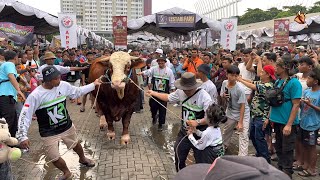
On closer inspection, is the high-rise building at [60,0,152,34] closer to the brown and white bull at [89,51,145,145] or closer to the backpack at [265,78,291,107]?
the brown and white bull at [89,51,145,145]

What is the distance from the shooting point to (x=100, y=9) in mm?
123875

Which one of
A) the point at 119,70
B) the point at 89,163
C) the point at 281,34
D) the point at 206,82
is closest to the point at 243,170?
the point at 89,163

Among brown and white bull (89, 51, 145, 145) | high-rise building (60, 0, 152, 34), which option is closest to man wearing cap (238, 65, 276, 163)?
brown and white bull (89, 51, 145, 145)

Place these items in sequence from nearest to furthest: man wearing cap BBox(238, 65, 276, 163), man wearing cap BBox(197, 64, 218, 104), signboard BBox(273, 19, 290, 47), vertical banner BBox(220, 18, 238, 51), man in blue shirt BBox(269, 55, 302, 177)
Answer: man in blue shirt BBox(269, 55, 302, 177) < man wearing cap BBox(238, 65, 276, 163) < man wearing cap BBox(197, 64, 218, 104) < signboard BBox(273, 19, 290, 47) < vertical banner BBox(220, 18, 238, 51)

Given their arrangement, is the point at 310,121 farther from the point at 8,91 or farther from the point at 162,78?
the point at 8,91

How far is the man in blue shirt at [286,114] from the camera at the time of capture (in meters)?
4.16

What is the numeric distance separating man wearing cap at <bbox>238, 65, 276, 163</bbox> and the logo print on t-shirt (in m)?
2.61

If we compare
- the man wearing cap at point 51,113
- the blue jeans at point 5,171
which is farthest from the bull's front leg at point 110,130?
the blue jeans at point 5,171

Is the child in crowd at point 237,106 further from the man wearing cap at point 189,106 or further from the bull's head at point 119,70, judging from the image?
the bull's head at point 119,70

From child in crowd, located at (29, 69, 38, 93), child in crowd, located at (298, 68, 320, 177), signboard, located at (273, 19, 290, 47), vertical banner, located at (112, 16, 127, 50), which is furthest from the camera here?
signboard, located at (273, 19, 290, 47)

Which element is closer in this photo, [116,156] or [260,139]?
[260,139]

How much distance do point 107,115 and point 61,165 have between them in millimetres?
2088

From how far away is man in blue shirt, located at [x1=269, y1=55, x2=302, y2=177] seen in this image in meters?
4.16

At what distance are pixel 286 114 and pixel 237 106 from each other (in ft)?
2.67
